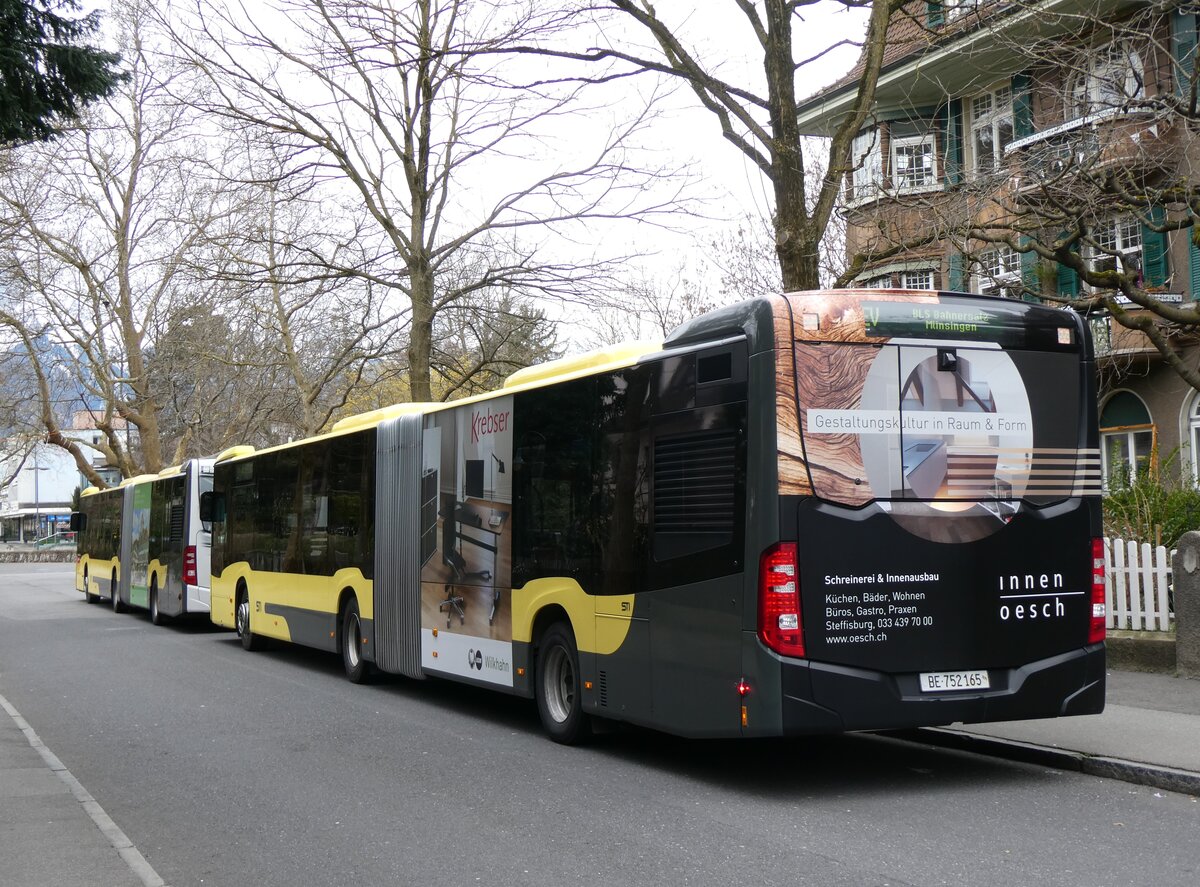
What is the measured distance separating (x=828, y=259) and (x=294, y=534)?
36.3 feet

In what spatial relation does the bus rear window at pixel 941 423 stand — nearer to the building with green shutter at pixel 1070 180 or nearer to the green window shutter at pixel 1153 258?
the building with green shutter at pixel 1070 180

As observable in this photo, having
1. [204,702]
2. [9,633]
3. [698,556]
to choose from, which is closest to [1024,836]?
[698,556]

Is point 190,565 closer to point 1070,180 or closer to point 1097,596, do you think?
point 1070,180

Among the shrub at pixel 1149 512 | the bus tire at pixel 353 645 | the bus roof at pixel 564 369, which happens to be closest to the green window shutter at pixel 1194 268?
the shrub at pixel 1149 512

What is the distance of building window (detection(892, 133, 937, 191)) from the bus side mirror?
1207 cm

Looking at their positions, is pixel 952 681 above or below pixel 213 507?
below

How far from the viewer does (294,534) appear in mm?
17609

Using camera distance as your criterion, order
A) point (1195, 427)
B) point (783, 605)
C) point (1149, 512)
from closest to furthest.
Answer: point (783, 605) → point (1149, 512) → point (1195, 427)

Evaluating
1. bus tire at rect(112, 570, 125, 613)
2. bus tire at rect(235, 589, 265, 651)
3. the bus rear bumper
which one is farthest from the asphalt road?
bus tire at rect(112, 570, 125, 613)

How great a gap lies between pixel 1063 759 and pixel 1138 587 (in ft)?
15.5

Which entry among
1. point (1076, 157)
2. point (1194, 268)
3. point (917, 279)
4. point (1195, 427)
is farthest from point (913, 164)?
point (1076, 157)

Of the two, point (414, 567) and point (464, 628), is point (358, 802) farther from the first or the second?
point (414, 567)

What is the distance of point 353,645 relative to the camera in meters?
15.7

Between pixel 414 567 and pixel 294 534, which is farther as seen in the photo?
pixel 294 534
